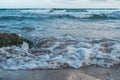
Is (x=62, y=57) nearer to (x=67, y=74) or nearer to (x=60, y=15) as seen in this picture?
(x=67, y=74)

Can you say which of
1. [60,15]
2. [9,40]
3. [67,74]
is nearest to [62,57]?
[67,74]

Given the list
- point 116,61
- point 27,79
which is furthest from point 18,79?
point 116,61

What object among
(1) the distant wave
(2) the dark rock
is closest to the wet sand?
(2) the dark rock

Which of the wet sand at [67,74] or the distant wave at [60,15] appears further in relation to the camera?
the distant wave at [60,15]

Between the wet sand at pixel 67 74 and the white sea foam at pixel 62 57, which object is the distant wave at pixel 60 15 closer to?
the white sea foam at pixel 62 57

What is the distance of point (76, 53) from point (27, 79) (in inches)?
85.3

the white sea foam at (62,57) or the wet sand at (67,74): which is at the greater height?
the wet sand at (67,74)

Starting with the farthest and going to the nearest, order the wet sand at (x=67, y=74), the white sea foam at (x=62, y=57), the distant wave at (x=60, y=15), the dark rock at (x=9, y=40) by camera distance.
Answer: the distant wave at (x=60, y=15) → the dark rock at (x=9, y=40) → the white sea foam at (x=62, y=57) → the wet sand at (x=67, y=74)

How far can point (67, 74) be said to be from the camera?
5254mm

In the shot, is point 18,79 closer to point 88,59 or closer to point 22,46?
point 88,59

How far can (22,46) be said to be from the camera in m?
7.47

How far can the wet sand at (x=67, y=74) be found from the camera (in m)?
4.98

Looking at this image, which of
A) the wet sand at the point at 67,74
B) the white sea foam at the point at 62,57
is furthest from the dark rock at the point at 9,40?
the wet sand at the point at 67,74

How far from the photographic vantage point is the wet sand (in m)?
4.98
